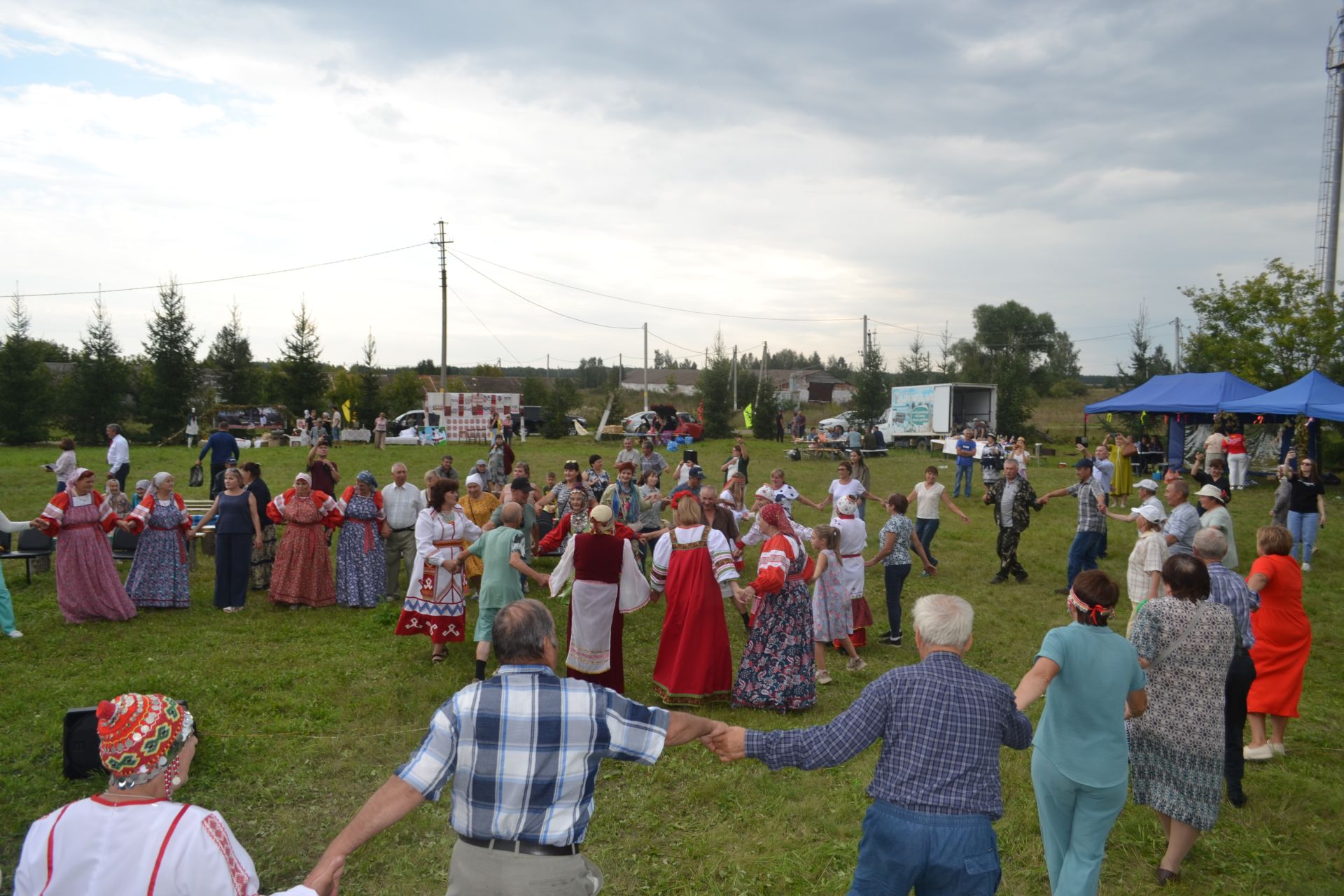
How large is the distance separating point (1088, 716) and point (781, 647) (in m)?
3.77

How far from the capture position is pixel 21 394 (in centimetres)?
3291

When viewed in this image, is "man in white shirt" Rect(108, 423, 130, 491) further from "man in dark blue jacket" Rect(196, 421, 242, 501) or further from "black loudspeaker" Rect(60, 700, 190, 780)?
"black loudspeaker" Rect(60, 700, 190, 780)

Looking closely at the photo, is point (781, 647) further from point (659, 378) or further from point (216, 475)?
point (659, 378)

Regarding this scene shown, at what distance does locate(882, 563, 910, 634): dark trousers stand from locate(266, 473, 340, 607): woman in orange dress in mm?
6574

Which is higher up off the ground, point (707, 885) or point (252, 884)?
point (252, 884)

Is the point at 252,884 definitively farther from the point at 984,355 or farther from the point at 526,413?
the point at 984,355

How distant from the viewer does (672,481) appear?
22250mm

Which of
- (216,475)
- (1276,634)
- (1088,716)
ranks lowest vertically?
(1276,634)

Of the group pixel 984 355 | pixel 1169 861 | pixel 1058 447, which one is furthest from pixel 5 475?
pixel 984 355

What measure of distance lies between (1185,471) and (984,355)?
38231mm

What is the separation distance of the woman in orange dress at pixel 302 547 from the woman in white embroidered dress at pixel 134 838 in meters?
8.56

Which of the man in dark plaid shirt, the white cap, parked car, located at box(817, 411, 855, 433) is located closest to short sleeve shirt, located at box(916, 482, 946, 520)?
the man in dark plaid shirt

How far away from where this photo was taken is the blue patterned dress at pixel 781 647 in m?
7.34

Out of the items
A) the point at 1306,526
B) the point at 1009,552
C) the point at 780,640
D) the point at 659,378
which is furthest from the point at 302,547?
the point at 659,378
